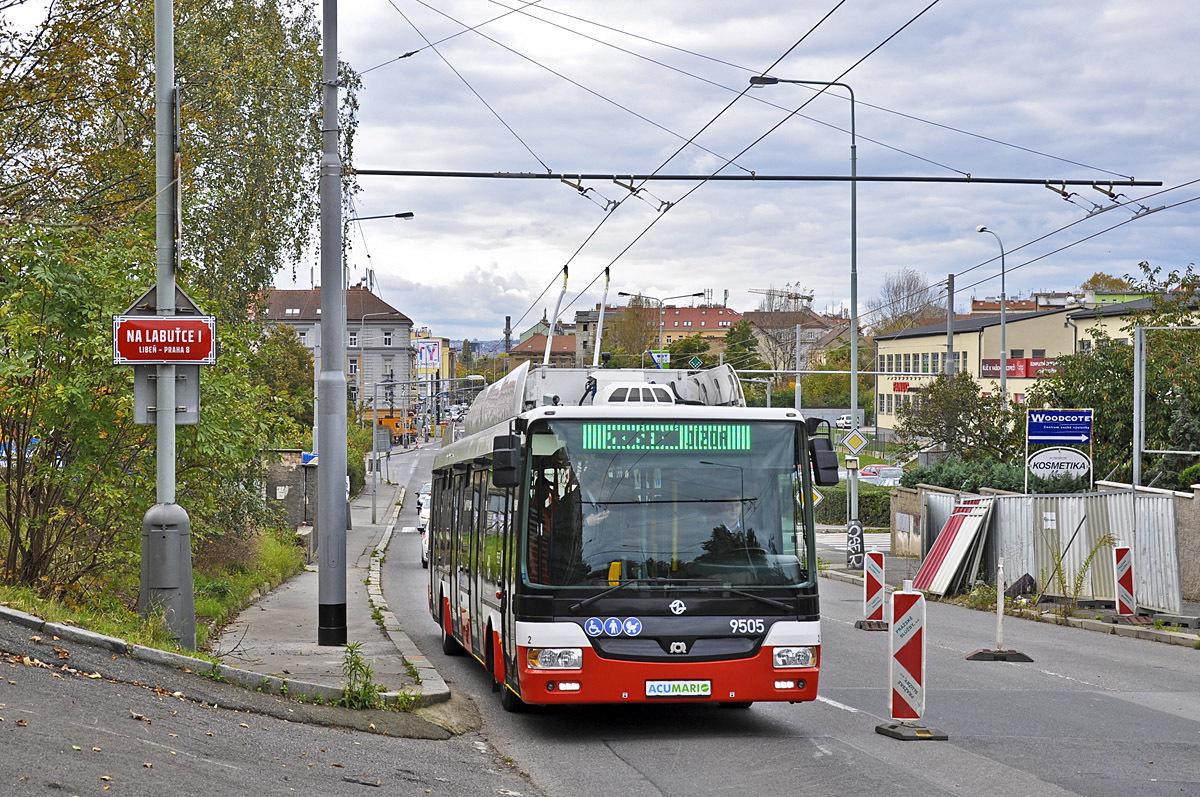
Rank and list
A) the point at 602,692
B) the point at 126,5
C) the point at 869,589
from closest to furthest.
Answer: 1. the point at 602,692
2. the point at 126,5
3. the point at 869,589

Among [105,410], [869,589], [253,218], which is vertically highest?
[253,218]

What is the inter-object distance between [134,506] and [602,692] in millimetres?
6431

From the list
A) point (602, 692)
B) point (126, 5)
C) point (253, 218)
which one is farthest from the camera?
point (253, 218)

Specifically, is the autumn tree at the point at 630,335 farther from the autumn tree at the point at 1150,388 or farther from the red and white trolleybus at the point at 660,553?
the red and white trolleybus at the point at 660,553

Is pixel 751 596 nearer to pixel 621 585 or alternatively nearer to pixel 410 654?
pixel 621 585

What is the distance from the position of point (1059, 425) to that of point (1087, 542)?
2.79 meters

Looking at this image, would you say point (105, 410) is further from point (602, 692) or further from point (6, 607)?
point (602, 692)

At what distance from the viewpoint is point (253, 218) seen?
89.4 ft

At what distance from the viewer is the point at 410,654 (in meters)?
14.8

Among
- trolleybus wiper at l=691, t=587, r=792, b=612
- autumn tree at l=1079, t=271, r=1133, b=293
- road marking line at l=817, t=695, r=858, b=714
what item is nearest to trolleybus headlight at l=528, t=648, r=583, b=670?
trolleybus wiper at l=691, t=587, r=792, b=612

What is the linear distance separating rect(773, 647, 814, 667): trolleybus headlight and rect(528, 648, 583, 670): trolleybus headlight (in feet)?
4.90

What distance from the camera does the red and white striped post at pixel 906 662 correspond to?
972 centimetres

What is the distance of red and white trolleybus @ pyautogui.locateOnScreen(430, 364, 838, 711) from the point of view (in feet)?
30.9

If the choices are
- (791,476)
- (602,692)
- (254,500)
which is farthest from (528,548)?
(254,500)
